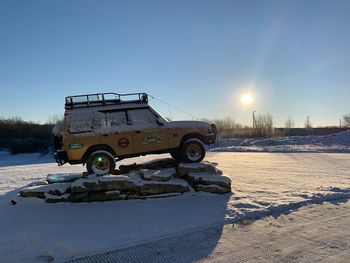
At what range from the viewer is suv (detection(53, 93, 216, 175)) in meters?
10.0

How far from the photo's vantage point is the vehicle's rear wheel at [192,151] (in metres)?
10.7

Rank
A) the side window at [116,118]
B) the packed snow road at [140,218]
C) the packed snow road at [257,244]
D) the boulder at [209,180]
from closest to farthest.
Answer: the packed snow road at [257,244], the packed snow road at [140,218], the boulder at [209,180], the side window at [116,118]

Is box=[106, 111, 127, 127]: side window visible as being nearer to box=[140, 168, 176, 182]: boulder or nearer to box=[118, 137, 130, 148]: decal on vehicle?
box=[118, 137, 130, 148]: decal on vehicle

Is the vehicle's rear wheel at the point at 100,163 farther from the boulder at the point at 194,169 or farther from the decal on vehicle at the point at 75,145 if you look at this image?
the boulder at the point at 194,169

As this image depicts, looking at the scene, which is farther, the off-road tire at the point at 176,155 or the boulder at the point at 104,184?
the off-road tire at the point at 176,155

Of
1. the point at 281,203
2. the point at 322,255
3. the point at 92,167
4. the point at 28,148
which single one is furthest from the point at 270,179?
the point at 28,148

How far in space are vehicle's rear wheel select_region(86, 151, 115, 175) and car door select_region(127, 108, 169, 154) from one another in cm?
76

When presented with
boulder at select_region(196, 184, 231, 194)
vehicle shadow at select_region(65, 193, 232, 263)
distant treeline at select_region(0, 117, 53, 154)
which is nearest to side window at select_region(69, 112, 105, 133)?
boulder at select_region(196, 184, 231, 194)

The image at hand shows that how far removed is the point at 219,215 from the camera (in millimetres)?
7570

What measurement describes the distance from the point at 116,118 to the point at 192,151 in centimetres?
230

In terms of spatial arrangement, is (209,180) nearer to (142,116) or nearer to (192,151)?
(192,151)

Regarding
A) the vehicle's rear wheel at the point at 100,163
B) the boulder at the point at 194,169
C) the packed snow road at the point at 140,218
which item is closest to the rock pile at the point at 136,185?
the boulder at the point at 194,169

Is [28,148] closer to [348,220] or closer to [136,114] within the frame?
[136,114]

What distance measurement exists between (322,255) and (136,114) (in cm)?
645
